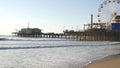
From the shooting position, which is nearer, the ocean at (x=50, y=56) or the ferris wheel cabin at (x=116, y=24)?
the ocean at (x=50, y=56)

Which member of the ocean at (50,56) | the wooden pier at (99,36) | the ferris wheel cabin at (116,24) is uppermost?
the ferris wheel cabin at (116,24)

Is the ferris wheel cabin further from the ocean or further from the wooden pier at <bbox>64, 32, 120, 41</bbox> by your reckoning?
the ocean

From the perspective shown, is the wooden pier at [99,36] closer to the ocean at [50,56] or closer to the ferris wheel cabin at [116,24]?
the ferris wheel cabin at [116,24]

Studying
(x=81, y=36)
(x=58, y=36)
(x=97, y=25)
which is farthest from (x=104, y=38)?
(x=58, y=36)

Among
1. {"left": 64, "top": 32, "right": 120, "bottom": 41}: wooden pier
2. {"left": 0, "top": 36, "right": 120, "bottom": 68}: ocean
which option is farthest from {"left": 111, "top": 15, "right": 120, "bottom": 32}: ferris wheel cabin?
{"left": 0, "top": 36, "right": 120, "bottom": 68}: ocean

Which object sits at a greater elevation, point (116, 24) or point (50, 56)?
point (116, 24)

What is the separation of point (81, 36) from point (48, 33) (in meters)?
37.0

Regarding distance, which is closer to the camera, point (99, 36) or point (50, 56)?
point (50, 56)

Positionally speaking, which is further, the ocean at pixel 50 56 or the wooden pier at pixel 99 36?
the wooden pier at pixel 99 36

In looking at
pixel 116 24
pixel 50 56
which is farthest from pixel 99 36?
pixel 50 56

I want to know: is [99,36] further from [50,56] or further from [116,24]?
[50,56]

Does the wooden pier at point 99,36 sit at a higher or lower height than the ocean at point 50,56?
higher

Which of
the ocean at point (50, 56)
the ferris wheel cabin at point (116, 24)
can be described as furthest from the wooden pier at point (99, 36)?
the ocean at point (50, 56)

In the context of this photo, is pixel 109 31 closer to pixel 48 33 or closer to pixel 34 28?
pixel 48 33
